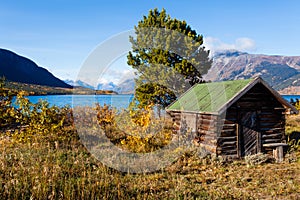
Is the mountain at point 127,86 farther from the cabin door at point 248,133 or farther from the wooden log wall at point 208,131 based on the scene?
the cabin door at point 248,133

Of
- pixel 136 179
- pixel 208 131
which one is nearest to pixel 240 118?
pixel 208 131

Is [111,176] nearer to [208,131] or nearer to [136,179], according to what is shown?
[136,179]

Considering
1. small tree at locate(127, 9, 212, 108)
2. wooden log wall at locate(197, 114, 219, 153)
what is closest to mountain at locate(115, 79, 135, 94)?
small tree at locate(127, 9, 212, 108)

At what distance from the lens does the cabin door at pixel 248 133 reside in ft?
42.3

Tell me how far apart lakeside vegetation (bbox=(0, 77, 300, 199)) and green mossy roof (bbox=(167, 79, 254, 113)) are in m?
1.97

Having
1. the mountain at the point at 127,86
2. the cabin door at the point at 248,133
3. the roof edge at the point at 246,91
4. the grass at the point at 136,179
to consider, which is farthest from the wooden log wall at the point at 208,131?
the mountain at the point at 127,86

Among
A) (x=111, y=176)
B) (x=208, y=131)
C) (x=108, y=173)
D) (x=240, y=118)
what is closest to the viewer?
(x=111, y=176)

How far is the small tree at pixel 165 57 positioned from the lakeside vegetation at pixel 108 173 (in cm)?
748

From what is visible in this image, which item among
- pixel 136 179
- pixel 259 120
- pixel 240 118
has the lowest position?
pixel 136 179

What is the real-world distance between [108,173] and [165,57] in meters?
14.4

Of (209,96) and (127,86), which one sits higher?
(127,86)

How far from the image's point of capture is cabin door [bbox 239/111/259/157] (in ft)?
42.3

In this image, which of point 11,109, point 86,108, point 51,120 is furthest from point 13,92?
point 86,108

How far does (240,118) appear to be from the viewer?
12.8 m
